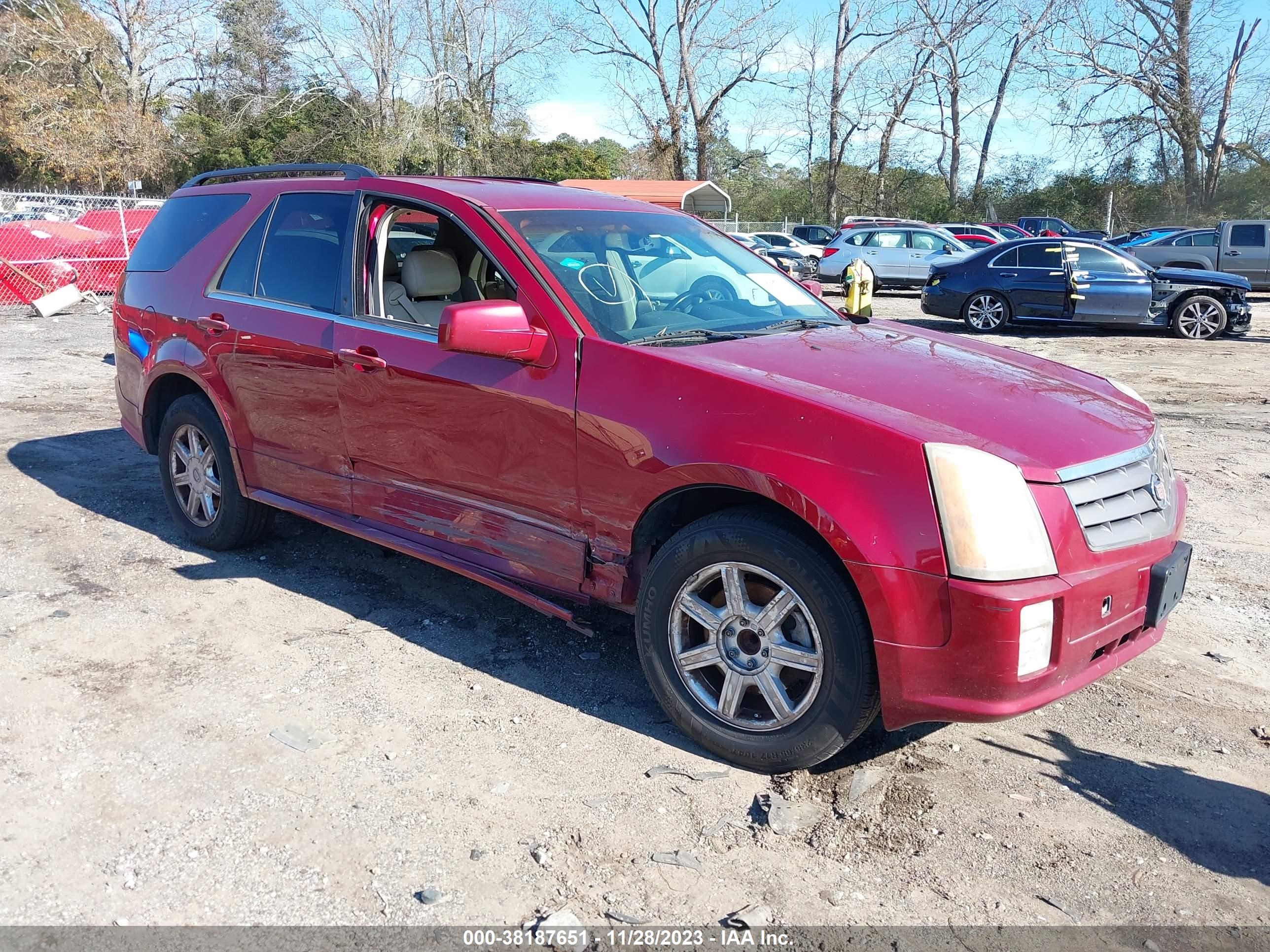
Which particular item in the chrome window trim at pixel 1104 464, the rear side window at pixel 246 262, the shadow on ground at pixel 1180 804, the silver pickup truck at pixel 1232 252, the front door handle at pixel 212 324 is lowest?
the shadow on ground at pixel 1180 804

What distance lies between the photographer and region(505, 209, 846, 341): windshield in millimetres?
3854

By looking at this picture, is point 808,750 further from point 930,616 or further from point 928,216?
point 928,216

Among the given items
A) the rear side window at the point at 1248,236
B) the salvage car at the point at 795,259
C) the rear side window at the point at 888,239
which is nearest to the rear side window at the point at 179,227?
the salvage car at the point at 795,259

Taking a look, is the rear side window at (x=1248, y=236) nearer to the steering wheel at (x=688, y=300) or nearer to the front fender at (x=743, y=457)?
the steering wheel at (x=688, y=300)

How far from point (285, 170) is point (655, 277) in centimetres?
213

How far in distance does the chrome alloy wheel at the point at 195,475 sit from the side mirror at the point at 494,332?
2179mm

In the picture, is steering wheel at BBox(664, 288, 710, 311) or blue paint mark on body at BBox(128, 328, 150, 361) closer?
steering wheel at BBox(664, 288, 710, 311)

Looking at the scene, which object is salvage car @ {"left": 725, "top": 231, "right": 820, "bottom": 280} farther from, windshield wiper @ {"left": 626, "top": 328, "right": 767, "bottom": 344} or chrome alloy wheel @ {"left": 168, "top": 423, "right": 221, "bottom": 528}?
windshield wiper @ {"left": 626, "top": 328, "right": 767, "bottom": 344}

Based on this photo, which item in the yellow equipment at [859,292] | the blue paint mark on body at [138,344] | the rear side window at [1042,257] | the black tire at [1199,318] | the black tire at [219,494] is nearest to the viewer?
the black tire at [219,494]

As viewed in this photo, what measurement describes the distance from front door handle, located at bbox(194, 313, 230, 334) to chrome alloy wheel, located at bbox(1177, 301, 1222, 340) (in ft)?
47.4

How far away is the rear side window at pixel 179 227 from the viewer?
5305 millimetres

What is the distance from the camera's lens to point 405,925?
104 inches

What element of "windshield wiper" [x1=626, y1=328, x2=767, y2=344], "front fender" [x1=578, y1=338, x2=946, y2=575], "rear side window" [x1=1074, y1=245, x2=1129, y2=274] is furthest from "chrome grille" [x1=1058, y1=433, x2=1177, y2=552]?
"rear side window" [x1=1074, y1=245, x2=1129, y2=274]

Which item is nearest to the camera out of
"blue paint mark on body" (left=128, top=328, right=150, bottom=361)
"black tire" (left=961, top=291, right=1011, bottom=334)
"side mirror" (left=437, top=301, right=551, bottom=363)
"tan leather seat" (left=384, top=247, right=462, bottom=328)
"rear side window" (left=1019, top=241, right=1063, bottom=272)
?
"side mirror" (left=437, top=301, right=551, bottom=363)
